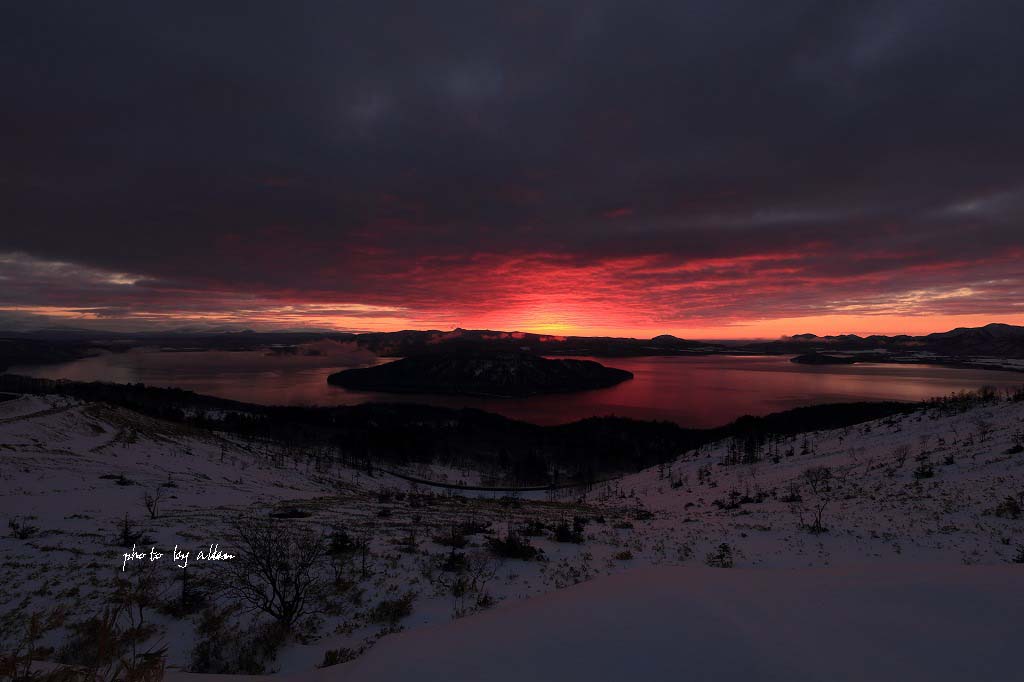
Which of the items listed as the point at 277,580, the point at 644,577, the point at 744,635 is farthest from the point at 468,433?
the point at 744,635

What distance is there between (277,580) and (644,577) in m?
8.37

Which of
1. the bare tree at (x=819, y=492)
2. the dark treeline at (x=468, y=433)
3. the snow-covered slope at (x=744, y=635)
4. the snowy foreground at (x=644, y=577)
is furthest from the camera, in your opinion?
the dark treeline at (x=468, y=433)

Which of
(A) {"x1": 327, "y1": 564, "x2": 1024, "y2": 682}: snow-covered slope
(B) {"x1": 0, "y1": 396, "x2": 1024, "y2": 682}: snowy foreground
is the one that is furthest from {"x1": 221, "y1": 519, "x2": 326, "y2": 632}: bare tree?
(A) {"x1": 327, "y1": 564, "x2": 1024, "y2": 682}: snow-covered slope

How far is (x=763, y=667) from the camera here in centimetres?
390

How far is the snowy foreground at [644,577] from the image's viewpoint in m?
4.28

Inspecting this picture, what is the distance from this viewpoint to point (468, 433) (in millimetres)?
132750

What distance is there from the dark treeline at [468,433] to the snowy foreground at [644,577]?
54.5 meters

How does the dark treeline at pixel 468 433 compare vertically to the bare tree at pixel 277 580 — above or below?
below

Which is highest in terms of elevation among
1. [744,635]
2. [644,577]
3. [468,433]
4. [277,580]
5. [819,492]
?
[744,635]

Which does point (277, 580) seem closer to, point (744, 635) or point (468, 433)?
point (744, 635)

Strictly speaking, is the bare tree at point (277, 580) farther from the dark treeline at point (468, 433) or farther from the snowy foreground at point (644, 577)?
the dark treeline at point (468, 433)

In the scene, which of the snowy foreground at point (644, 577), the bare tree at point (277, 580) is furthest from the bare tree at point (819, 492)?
the bare tree at point (277, 580)

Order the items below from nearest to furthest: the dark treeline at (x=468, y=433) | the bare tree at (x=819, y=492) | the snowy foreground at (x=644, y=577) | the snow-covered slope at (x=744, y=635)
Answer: the snow-covered slope at (x=744, y=635), the snowy foreground at (x=644, y=577), the bare tree at (x=819, y=492), the dark treeline at (x=468, y=433)

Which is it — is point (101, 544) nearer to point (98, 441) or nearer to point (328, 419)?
point (98, 441)
